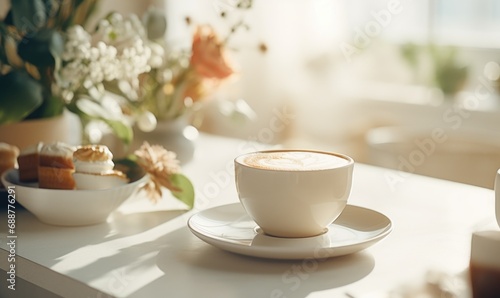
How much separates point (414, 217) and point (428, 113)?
2180 mm

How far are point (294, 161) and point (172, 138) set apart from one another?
0.59 m

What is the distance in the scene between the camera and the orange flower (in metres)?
1.45

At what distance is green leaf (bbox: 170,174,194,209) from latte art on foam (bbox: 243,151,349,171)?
0.20m

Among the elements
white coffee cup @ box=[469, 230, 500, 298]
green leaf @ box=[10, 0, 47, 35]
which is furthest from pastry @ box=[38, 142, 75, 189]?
white coffee cup @ box=[469, 230, 500, 298]

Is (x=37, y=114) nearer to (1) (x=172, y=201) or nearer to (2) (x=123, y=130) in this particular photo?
(2) (x=123, y=130)

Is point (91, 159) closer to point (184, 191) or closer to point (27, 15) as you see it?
point (184, 191)

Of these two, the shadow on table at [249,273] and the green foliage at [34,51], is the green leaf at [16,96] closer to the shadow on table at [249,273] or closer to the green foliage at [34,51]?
the green foliage at [34,51]

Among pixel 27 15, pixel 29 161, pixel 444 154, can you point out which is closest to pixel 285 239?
pixel 29 161

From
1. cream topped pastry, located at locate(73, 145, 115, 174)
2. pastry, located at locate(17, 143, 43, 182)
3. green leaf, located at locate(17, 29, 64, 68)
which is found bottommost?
pastry, located at locate(17, 143, 43, 182)

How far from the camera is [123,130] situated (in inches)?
52.2

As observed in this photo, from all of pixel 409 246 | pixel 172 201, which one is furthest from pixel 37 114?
pixel 409 246

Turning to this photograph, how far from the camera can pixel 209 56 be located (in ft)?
4.75

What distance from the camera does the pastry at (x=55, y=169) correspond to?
1093mm

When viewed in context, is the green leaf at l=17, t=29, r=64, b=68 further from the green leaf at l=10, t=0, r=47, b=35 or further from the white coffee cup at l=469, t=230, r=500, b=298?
the white coffee cup at l=469, t=230, r=500, b=298
